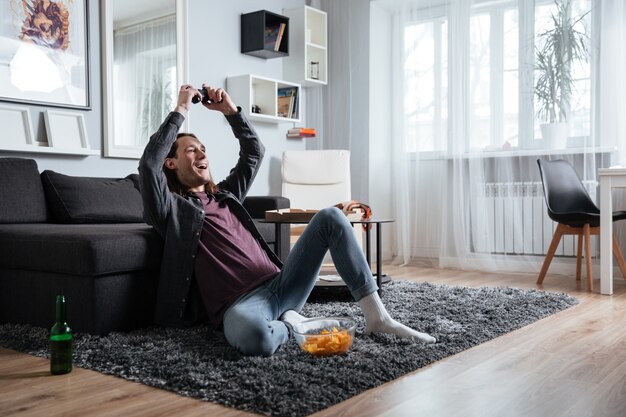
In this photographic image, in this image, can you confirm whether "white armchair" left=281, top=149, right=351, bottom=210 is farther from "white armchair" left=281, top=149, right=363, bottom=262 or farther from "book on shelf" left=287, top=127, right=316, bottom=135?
"book on shelf" left=287, top=127, right=316, bottom=135

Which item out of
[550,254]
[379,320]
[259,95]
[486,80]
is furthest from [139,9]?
[550,254]

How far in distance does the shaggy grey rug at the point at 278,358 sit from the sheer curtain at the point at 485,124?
185cm

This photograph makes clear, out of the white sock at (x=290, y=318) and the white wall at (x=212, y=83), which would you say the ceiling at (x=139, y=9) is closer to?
the white wall at (x=212, y=83)

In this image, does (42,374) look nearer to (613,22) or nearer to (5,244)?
(5,244)

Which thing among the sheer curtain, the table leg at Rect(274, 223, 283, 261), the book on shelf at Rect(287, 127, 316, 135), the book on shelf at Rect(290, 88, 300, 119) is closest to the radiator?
the sheer curtain

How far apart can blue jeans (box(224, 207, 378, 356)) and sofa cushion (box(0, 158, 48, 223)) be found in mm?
1483

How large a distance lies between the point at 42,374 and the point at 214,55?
315cm

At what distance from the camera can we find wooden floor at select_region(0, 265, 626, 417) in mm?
1576

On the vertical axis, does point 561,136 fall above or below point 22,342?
above

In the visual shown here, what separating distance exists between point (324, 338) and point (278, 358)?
15cm

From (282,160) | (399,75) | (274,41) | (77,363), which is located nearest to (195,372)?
(77,363)

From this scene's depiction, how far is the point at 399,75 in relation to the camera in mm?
5211

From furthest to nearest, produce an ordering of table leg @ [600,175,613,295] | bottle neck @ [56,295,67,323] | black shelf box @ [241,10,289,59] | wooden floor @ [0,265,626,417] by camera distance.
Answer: black shelf box @ [241,10,289,59] < table leg @ [600,175,613,295] < bottle neck @ [56,295,67,323] < wooden floor @ [0,265,626,417]

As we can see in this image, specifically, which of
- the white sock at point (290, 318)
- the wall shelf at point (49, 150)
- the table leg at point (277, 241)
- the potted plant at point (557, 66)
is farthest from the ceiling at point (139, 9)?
the potted plant at point (557, 66)
